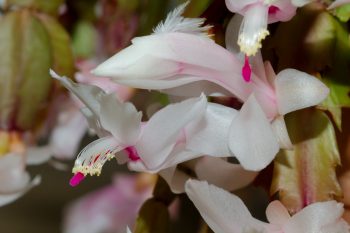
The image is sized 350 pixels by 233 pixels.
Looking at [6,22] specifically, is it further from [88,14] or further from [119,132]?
[119,132]

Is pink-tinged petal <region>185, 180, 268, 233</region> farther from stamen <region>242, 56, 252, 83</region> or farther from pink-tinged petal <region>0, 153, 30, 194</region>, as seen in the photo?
pink-tinged petal <region>0, 153, 30, 194</region>

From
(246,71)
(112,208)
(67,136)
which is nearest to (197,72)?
(246,71)

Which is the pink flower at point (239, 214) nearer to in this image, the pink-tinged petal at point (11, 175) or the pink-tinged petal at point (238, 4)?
the pink-tinged petal at point (238, 4)

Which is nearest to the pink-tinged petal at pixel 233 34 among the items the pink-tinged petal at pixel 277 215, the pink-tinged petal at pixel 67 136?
the pink-tinged petal at pixel 277 215

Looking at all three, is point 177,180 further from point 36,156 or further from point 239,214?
point 36,156

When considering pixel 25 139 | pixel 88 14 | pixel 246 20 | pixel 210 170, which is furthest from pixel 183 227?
pixel 246 20

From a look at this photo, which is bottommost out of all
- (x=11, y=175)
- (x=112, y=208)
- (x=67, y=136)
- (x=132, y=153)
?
(x=112, y=208)

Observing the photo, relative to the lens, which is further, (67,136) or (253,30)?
(67,136)
